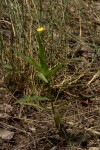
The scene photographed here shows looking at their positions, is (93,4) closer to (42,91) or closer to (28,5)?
(28,5)

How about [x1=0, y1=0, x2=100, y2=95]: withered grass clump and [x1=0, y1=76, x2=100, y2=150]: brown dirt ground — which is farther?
[x1=0, y1=0, x2=100, y2=95]: withered grass clump

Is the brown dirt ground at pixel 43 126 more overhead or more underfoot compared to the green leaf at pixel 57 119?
more underfoot

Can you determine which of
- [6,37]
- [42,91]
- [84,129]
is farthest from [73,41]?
[84,129]

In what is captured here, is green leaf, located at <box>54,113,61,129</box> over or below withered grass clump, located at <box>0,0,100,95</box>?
below

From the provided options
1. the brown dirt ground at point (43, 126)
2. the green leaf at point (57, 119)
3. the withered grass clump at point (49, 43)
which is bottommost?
the brown dirt ground at point (43, 126)

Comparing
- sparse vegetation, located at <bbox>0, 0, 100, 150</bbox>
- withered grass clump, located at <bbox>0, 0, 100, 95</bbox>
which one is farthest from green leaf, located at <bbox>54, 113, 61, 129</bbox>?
withered grass clump, located at <bbox>0, 0, 100, 95</bbox>

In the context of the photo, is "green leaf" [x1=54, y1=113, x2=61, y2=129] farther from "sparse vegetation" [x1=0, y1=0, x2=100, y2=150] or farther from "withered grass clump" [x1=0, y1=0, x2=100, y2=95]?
"withered grass clump" [x1=0, y1=0, x2=100, y2=95]

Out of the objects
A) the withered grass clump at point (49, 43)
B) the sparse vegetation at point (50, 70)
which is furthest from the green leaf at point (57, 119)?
the withered grass clump at point (49, 43)

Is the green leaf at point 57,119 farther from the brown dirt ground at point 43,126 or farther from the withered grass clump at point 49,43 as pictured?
the withered grass clump at point 49,43
